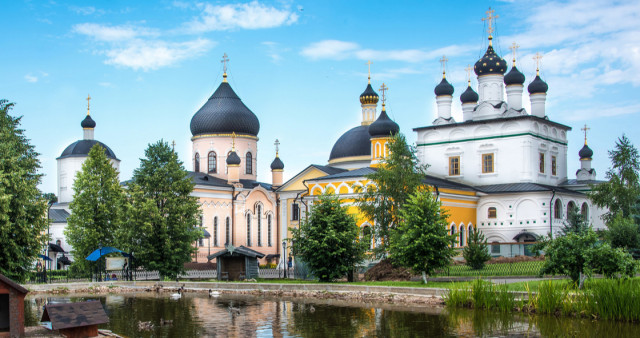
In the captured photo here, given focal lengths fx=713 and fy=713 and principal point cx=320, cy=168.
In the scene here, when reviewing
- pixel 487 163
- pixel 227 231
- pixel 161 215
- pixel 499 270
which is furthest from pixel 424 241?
pixel 227 231

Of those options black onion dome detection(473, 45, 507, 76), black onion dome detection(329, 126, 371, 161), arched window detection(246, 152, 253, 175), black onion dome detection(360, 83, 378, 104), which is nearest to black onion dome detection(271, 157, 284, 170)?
arched window detection(246, 152, 253, 175)

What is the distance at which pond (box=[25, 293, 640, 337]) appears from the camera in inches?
580

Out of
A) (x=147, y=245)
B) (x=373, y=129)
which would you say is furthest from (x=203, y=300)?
(x=373, y=129)

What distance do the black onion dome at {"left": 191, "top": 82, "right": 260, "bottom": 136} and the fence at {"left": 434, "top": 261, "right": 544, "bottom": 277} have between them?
23113 mm

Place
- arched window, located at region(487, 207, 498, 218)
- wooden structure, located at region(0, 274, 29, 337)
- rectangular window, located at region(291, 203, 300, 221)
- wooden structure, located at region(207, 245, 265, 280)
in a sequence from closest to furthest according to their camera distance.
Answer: wooden structure, located at region(0, 274, 29, 337) → wooden structure, located at region(207, 245, 265, 280) → arched window, located at region(487, 207, 498, 218) → rectangular window, located at region(291, 203, 300, 221)

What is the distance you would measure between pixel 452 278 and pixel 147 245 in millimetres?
12162

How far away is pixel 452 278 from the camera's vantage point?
2383 cm

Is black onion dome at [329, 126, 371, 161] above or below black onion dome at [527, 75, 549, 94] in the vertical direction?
below

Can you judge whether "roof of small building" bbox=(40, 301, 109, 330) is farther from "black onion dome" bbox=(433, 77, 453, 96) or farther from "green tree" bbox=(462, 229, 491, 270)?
"black onion dome" bbox=(433, 77, 453, 96)

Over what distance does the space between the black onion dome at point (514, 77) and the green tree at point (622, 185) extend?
6863 mm

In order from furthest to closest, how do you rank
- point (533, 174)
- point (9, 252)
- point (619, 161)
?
1. point (533, 174)
2. point (619, 161)
3. point (9, 252)

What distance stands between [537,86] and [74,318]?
115 ft

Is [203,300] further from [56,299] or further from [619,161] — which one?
[619,161]

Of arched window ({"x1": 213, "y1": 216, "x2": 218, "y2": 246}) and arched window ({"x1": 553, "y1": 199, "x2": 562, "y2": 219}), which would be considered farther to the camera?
arched window ({"x1": 213, "y1": 216, "x2": 218, "y2": 246})
